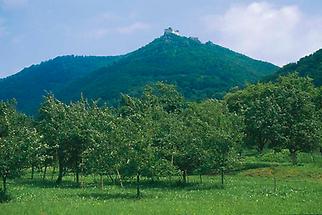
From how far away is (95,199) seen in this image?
119 ft

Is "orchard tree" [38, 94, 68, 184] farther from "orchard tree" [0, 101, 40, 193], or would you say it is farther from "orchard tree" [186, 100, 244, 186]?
"orchard tree" [186, 100, 244, 186]

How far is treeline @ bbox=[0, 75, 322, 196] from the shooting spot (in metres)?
42.4

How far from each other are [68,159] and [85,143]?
3.04 metres

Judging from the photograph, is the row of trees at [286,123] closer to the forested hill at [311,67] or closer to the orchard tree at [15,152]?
the orchard tree at [15,152]

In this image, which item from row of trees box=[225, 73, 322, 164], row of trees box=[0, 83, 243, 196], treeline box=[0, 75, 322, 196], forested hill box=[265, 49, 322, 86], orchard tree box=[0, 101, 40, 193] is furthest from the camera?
forested hill box=[265, 49, 322, 86]

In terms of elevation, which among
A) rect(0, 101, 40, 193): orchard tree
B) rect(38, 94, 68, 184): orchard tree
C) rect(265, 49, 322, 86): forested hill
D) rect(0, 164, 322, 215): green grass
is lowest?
rect(0, 164, 322, 215): green grass

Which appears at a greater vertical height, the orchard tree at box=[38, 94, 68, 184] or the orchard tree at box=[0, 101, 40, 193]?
the orchard tree at box=[38, 94, 68, 184]

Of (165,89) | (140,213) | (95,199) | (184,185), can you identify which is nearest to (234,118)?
(184,185)

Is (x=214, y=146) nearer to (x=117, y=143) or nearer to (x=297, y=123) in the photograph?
(x=117, y=143)

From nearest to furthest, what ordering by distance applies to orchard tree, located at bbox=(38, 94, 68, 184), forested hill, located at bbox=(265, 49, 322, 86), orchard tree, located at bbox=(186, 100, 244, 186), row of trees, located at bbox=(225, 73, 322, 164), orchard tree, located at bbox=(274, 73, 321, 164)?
orchard tree, located at bbox=(186, 100, 244, 186), orchard tree, located at bbox=(38, 94, 68, 184), orchard tree, located at bbox=(274, 73, 321, 164), row of trees, located at bbox=(225, 73, 322, 164), forested hill, located at bbox=(265, 49, 322, 86)

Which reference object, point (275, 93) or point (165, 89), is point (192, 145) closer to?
point (275, 93)

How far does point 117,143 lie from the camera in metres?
43.7

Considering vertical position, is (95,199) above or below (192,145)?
below

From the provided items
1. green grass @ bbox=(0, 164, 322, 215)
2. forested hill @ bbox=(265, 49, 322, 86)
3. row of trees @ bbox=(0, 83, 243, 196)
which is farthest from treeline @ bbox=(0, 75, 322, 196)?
forested hill @ bbox=(265, 49, 322, 86)
